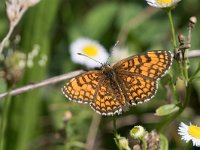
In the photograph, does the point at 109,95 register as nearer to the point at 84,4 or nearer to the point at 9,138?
the point at 9,138

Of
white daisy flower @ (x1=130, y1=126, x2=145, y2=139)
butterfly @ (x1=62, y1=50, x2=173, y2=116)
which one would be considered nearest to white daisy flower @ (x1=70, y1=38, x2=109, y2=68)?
butterfly @ (x1=62, y1=50, x2=173, y2=116)

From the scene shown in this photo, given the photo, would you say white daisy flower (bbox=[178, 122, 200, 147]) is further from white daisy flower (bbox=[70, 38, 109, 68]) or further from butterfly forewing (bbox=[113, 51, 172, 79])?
white daisy flower (bbox=[70, 38, 109, 68])

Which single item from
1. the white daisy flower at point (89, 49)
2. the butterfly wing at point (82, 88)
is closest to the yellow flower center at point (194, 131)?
the butterfly wing at point (82, 88)

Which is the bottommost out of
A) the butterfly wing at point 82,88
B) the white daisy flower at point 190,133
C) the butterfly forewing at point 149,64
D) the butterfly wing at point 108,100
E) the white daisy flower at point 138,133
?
the white daisy flower at point 190,133

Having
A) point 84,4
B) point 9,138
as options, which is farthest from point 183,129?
point 84,4

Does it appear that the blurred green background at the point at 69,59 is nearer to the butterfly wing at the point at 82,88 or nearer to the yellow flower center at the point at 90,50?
→ the yellow flower center at the point at 90,50

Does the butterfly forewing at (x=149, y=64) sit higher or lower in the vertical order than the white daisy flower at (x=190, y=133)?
higher

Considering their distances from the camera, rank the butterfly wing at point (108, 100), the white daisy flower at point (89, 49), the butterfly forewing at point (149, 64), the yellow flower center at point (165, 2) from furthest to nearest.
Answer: the white daisy flower at point (89, 49) < the yellow flower center at point (165, 2) < the butterfly forewing at point (149, 64) < the butterfly wing at point (108, 100)
